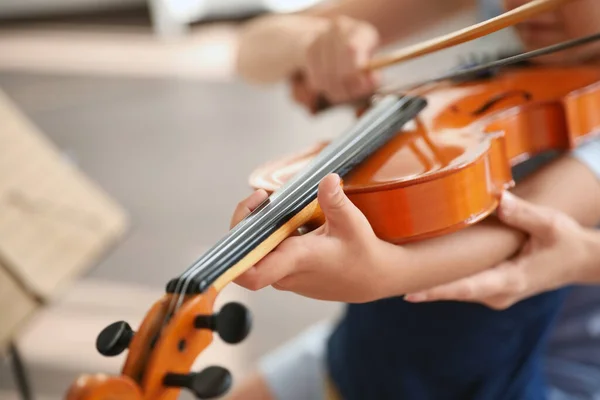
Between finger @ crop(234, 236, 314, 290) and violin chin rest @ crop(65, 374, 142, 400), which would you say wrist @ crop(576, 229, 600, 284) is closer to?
finger @ crop(234, 236, 314, 290)

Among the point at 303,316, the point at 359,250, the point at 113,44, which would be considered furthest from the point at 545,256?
the point at 113,44

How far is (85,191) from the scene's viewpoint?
111cm

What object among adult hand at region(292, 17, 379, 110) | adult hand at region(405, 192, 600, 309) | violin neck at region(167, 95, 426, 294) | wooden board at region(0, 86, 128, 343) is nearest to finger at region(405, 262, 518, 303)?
adult hand at region(405, 192, 600, 309)

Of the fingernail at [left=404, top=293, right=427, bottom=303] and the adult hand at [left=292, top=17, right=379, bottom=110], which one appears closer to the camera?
the fingernail at [left=404, top=293, right=427, bottom=303]

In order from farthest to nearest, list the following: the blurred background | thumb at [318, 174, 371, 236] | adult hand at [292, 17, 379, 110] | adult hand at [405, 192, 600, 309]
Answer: the blurred background, adult hand at [292, 17, 379, 110], adult hand at [405, 192, 600, 309], thumb at [318, 174, 371, 236]

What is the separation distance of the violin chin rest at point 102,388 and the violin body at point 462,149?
0.67 feet

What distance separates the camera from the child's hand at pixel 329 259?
0.42m

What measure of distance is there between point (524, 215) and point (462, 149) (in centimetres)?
7

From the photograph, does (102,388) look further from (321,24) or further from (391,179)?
(321,24)

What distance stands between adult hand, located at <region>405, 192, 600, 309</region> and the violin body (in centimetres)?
3

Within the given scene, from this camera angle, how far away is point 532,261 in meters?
0.55

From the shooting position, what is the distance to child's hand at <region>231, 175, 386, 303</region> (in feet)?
1.36

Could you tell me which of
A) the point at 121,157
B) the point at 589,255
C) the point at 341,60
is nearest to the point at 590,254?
the point at 589,255

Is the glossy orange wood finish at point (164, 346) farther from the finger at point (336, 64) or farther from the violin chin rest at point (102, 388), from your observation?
the finger at point (336, 64)
